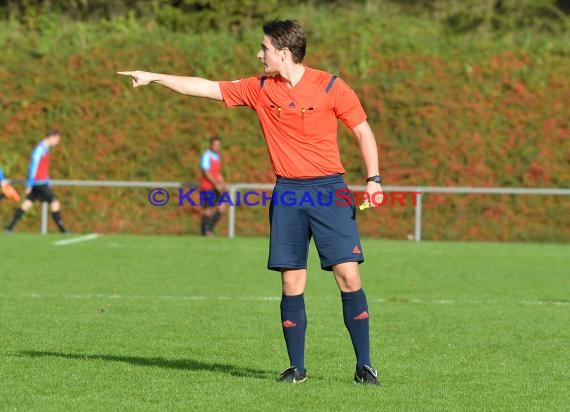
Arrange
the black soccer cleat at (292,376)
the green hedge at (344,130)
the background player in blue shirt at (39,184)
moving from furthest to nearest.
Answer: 1. the green hedge at (344,130)
2. the background player in blue shirt at (39,184)
3. the black soccer cleat at (292,376)

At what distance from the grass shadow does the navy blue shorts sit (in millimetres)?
839

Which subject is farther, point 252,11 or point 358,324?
point 252,11

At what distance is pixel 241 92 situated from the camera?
7.23 meters

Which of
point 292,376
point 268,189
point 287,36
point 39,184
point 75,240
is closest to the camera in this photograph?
point 287,36

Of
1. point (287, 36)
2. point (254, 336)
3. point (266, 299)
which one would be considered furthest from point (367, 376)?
point (266, 299)

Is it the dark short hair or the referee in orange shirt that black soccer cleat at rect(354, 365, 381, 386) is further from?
the dark short hair

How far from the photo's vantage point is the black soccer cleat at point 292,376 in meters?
7.08

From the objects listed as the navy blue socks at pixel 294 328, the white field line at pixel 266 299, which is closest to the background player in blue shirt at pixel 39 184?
the white field line at pixel 266 299

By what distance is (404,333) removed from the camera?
31.6 feet

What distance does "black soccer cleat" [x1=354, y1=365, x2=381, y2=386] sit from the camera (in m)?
7.00

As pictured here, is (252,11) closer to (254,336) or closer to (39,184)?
(39,184)

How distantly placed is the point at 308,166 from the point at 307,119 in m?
0.28

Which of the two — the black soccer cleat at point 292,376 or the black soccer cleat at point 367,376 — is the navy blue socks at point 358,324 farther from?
the black soccer cleat at point 292,376

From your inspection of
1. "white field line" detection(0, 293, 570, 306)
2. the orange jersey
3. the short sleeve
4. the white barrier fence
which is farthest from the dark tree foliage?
the orange jersey
